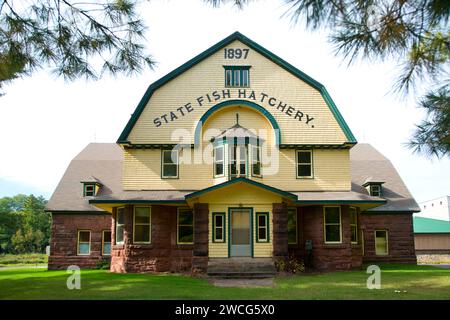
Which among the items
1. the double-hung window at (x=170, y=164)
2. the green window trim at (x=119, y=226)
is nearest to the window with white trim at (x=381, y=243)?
the double-hung window at (x=170, y=164)

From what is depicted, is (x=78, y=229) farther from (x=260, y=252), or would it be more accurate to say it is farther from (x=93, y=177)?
(x=260, y=252)

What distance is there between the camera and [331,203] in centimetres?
2269

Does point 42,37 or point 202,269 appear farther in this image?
point 202,269

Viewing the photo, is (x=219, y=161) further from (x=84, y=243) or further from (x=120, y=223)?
(x=84, y=243)

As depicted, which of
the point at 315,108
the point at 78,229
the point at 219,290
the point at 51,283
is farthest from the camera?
the point at 78,229

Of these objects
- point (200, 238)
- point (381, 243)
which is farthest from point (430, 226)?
point (200, 238)

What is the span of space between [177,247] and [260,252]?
3871 millimetres

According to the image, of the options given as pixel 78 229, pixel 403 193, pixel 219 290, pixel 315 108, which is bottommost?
pixel 219 290

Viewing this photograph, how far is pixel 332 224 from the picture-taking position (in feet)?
76.8

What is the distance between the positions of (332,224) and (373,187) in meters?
7.14

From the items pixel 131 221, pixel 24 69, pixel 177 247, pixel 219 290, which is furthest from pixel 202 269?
pixel 24 69

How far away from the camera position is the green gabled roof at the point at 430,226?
3847 cm

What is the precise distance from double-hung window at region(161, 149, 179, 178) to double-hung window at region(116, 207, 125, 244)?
8.60ft

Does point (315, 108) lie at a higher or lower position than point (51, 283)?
higher
